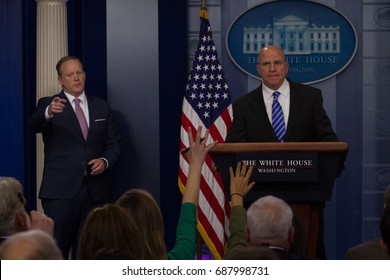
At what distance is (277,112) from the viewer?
575 cm

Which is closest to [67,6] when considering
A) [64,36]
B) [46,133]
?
[64,36]

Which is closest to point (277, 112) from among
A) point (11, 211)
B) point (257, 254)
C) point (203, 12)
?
point (203, 12)

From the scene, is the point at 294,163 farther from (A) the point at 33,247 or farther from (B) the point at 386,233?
(A) the point at 33,247

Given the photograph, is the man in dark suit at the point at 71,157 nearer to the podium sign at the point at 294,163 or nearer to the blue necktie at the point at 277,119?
the blue necktie at the point at 277,119

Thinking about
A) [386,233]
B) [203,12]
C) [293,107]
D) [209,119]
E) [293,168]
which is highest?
[203,12]

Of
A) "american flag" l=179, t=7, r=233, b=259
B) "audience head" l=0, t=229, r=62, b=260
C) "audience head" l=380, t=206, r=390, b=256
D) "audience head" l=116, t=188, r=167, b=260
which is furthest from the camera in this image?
"american flag" l=179, t=7, r=233, b=259

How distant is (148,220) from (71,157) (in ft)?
10.9

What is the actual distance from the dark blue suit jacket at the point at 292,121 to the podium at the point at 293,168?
766 mm

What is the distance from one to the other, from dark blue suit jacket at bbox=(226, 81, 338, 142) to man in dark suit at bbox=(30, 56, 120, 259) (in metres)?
1.42

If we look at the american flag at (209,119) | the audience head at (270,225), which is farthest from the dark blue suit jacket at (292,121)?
the audience head at (270,225)

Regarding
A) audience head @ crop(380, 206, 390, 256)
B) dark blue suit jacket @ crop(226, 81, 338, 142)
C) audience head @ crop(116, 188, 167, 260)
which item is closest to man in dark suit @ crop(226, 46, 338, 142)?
dark blue suit jacket @ crop(226, 81, 338, 142)

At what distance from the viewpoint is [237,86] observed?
7594 millimetres

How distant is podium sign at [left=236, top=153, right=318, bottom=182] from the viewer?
189 inches

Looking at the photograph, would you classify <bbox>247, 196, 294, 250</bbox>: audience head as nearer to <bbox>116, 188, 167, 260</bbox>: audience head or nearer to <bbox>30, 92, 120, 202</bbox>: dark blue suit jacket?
<bbox>116, 188, 167, 260</bbox>: audience head
